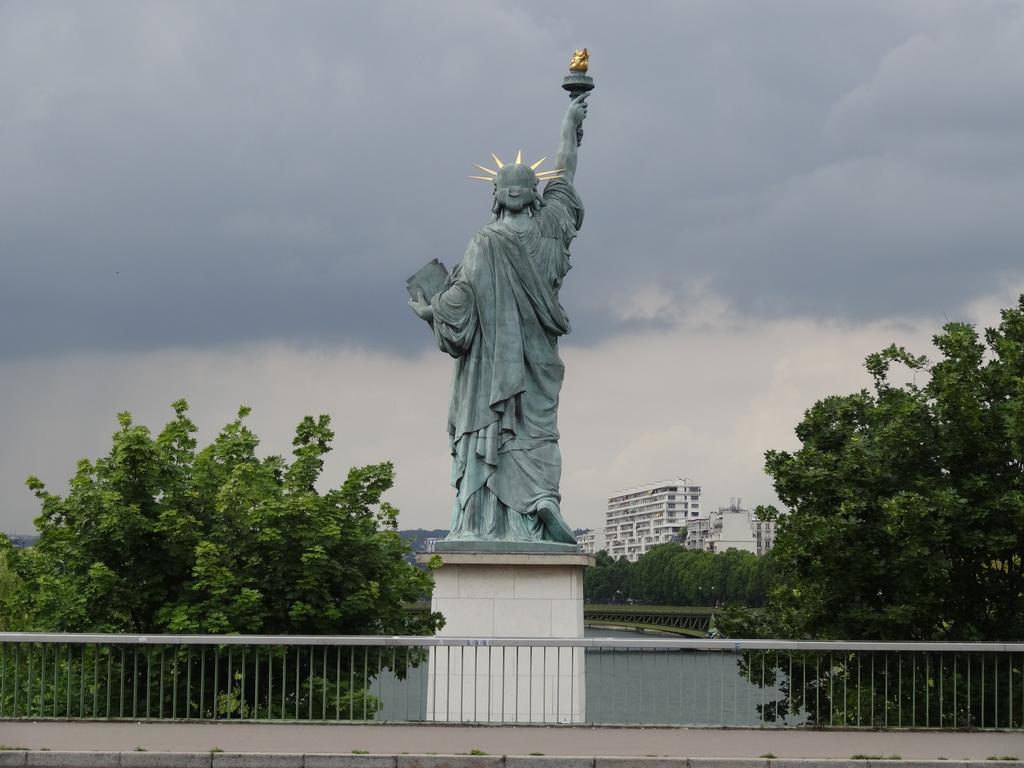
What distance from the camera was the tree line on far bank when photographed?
336ft

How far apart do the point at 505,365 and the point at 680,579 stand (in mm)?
93371

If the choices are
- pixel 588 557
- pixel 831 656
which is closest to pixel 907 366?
pixel 588 557

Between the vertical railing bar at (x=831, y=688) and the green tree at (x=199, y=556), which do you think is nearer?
the vertical railing bar at (x=831, y=688)

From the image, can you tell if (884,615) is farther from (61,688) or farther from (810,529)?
(61,688)

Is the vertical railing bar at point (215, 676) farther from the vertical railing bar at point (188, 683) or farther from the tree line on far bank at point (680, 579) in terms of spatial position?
the tree line on far bank at point (680, 579)

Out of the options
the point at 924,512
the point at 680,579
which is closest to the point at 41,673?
the point at 924,512

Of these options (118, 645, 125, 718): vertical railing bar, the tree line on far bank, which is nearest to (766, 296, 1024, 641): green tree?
(118, 645, 125, 718): vertical railing bar

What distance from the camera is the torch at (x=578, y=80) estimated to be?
903 inches

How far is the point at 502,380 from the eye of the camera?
70.3 ft

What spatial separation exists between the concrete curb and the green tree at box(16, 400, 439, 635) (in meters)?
4.52

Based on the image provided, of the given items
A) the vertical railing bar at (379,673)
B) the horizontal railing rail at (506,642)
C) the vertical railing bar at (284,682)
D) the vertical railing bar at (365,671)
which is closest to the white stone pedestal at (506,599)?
the vertical railing bar at (379,673)

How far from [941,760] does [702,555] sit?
106 metres

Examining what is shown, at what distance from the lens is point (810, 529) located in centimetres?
1955

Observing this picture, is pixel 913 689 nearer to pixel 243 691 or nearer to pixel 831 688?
pixel 831 688
